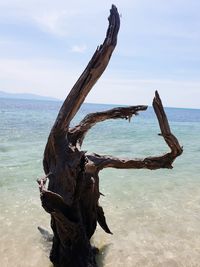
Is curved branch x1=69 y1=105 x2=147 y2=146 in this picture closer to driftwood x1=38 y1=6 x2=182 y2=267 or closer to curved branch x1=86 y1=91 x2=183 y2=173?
driftwood x1=38 y1=6 x2=182 y2=267

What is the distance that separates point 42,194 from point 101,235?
9.88 feet

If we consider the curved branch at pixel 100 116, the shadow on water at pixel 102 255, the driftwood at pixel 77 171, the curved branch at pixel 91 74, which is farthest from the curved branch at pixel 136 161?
the shadow on water at pixel 102 255

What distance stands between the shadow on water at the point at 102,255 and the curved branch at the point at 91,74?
257 cm

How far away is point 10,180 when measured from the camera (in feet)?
42.1

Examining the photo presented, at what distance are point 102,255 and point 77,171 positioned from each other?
2061 millimetres

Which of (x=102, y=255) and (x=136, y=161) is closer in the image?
(x=136, y=161)

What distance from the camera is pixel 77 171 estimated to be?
631 cm

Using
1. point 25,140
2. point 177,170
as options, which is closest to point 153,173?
point 177,170

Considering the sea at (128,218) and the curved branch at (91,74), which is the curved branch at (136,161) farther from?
the sea at (128,218)

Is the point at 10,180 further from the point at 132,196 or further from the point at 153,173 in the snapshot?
the point at 153,173

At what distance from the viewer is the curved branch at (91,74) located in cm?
618

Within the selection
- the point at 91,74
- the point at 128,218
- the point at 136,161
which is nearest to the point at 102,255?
the point at 136,161

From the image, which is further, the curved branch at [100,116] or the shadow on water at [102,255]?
the curved branch at [100,116]

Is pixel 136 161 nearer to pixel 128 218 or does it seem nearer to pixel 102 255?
pixel 102 255
